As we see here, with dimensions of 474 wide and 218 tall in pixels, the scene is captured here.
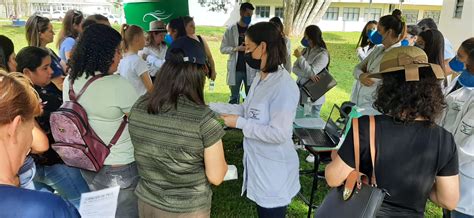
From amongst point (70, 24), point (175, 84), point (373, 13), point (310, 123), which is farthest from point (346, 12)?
point (175, 84)

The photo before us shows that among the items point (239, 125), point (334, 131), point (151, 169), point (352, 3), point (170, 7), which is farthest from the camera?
point (352, 3)

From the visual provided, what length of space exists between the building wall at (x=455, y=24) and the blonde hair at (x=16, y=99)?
10563 millimetres

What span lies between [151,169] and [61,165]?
0.85m

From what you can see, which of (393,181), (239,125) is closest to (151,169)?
(239,125)

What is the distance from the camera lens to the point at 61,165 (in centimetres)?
219

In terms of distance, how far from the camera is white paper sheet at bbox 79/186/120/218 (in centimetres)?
162

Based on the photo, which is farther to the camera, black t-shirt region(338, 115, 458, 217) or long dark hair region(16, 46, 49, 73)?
long dark hair region(16, 46, 49, 73)

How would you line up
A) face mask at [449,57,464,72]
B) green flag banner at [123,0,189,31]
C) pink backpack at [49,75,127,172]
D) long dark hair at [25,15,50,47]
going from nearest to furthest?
pink backpack at [49,75,127,172]
face mask at [449,57,464,72]
long dark hair at [25,15,50,47]
green flag banner at [123,0,189,31]

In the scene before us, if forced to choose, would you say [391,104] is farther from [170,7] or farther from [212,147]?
[170,7]

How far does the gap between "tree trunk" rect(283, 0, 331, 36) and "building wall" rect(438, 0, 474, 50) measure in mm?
7706

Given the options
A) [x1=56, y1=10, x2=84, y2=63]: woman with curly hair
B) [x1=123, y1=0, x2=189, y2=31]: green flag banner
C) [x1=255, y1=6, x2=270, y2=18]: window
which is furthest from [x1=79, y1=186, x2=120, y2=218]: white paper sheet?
[x1=255, y1=6, x2=270, y2=18]: window

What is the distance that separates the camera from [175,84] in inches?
62.1

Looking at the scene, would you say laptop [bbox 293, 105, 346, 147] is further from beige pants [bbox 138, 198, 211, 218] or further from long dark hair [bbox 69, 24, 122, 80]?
long dark hair [bbox 69, 24, 122, 80]

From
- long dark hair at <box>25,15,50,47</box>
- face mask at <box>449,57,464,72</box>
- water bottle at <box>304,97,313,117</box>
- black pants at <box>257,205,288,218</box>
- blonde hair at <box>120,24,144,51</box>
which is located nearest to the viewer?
black pants at <box>257,205,288,218</box>
